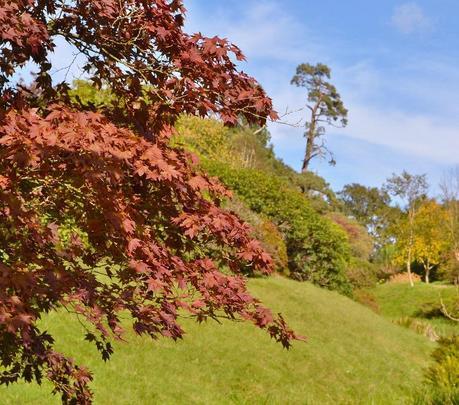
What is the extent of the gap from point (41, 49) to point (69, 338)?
6.46 meters

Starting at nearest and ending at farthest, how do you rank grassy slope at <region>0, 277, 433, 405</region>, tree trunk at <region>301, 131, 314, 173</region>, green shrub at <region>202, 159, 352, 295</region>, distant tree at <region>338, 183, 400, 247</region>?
grassy slope at <region>0, 277, 433, 405</region> < green shrub at <region>202, 159, 352, 295</region> < tree trunk at <region>301, 131, 314, 173</region> < distant tree at <region>338, 183, 400, 247</region>

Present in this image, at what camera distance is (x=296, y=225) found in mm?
21969

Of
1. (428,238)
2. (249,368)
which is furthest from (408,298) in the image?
(249,368)

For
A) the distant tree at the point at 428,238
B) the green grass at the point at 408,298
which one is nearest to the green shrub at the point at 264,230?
the green grass at the point at 408,298

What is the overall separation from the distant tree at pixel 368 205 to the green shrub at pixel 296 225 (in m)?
57.0

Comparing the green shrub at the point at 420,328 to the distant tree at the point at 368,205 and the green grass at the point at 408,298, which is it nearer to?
the green grass at the point at 408,298

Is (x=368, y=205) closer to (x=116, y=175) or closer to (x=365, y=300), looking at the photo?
(x=365, y=300)

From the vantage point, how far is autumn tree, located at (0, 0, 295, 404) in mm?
2980

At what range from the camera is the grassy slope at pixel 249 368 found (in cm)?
823

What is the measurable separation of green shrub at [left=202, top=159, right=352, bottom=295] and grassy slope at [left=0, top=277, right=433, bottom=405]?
678 centimetres

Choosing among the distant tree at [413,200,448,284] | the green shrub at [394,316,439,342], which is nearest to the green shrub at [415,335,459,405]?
the green shrub at [394,316,439,342]

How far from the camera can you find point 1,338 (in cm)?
374

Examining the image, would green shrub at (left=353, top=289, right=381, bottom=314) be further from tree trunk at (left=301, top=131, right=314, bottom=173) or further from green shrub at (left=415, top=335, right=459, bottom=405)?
tree trunk at (left=301, top=131, right=314, bottom=173)

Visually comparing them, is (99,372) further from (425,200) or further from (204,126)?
(425,200)
